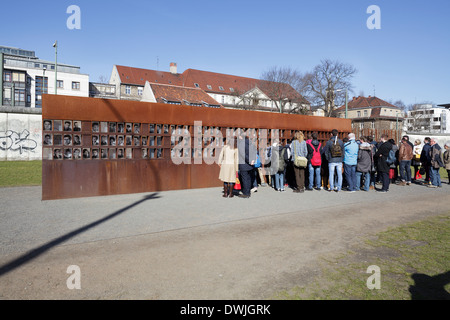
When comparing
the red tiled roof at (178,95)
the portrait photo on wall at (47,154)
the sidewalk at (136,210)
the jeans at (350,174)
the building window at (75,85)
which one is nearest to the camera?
the sidewalk at (136,210)

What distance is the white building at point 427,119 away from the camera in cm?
8250

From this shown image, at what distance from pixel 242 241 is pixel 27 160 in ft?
68.7

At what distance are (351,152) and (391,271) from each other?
707 cm

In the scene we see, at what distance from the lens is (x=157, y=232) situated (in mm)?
5426

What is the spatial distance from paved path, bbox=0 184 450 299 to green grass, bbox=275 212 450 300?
253 millimetres

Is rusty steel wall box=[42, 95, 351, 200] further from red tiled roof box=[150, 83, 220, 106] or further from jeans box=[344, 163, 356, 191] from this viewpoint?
red tiled roof box=[150, 83, 220, 106]

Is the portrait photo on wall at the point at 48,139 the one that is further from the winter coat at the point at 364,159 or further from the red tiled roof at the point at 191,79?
the red tiled roof at the point at 191,79

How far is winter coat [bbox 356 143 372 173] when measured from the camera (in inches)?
406


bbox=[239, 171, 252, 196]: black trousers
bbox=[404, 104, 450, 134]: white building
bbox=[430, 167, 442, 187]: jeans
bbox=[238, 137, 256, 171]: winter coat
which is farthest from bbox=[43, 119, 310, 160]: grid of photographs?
bbox=[404, 104, 450, 134]: white building

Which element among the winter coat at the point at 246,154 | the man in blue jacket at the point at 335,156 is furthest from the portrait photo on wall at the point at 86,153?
the man in blue jacket at the point at 335,156

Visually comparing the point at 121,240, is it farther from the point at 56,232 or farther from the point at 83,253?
the point at 56,232

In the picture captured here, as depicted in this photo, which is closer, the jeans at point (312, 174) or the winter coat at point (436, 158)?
the jeans at point (312, 174)

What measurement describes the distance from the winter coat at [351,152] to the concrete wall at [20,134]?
801 inches
